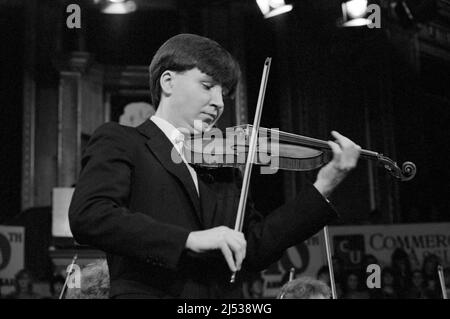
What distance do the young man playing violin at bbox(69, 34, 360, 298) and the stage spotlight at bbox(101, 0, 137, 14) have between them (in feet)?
17.3

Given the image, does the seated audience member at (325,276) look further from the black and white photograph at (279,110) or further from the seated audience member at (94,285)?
the seated audience member at (94,285)

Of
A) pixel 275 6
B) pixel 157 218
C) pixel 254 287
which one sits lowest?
pixel 254 287

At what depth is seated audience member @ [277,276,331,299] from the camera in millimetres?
2998

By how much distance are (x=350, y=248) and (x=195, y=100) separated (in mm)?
4807

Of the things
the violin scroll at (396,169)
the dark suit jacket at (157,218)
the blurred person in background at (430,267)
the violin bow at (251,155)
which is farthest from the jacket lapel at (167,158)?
the blurred person in background at (430,267)

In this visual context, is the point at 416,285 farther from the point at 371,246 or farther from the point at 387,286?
the point at 371,246

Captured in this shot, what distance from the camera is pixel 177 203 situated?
1548 mm

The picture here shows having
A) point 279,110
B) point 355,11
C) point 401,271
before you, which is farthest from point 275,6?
point 401,271

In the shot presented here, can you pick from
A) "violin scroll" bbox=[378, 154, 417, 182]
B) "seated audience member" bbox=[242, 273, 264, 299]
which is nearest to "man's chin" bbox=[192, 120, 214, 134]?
Answer: "violin scroll" bbox=[378, 154, 417, 182]

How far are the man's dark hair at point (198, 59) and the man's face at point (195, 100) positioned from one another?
2cm

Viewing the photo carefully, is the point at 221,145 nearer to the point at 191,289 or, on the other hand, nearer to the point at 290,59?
the point at 191,289
